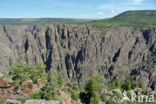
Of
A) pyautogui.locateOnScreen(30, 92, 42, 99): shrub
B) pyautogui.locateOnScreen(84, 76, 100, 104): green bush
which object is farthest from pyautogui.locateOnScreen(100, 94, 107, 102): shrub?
pyautogui.locateOnScreen(30, 92, 42, 99): shrub

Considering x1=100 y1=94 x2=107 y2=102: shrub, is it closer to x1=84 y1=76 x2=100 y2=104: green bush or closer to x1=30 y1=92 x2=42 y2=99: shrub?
x1=84 y1=76 x2=100 y2=104: green bush

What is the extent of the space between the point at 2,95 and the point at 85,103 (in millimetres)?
20333

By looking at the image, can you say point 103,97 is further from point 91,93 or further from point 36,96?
point 36,96

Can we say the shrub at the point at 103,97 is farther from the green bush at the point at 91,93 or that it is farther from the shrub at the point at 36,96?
the shrub at the point at 36,96

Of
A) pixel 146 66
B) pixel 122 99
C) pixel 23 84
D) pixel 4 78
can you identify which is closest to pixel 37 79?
pixel 23 84

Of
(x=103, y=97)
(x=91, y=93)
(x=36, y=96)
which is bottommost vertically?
(x=103, y=97)

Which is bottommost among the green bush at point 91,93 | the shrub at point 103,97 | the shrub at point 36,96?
the shrub at point 103,97

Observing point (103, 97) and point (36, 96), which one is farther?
point (103, 97)

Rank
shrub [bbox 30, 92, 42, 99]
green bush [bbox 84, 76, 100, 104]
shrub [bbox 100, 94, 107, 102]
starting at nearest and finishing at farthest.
Answer: shrub [bbox 30, 92, 42, 99] < green bush [bbox 84, 76, 100, 104] < shrub [bbox 100, 94, 107, 102]

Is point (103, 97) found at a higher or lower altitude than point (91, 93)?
lower

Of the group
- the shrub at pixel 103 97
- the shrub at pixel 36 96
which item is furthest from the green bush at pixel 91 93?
the shrub at pixel 36 96

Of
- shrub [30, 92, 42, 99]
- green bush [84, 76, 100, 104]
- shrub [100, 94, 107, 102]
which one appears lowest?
shrub [100, 94, 107, 102]

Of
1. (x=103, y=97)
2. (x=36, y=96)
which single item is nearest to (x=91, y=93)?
(x=103, y=97)

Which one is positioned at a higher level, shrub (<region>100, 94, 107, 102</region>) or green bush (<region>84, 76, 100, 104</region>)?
green bush (<region>84, 76, 100, 104</region>)
